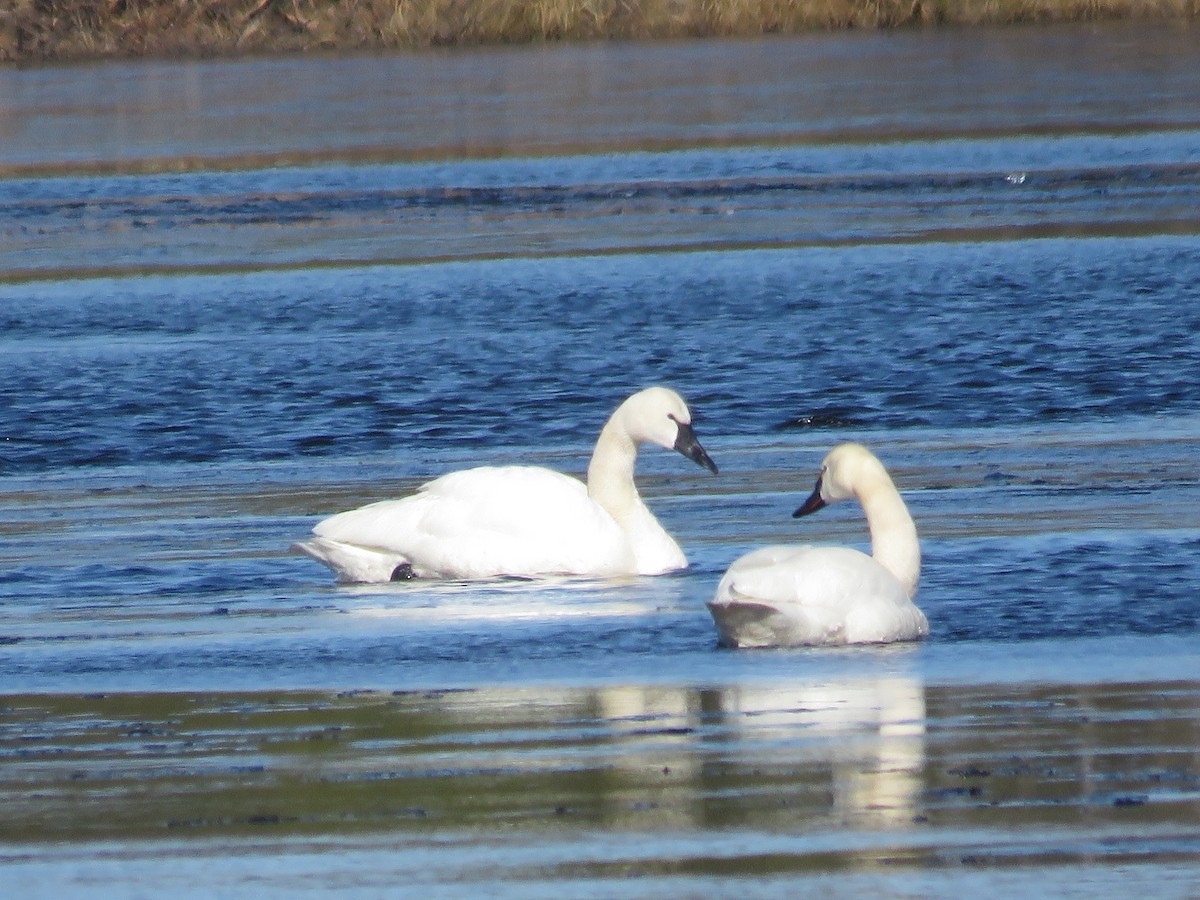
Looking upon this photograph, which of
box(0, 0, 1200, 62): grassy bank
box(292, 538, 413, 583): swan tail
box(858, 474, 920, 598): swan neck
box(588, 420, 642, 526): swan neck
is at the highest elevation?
box(858, 474, 920, 598): swan neck

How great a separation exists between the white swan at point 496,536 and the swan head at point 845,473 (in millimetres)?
617

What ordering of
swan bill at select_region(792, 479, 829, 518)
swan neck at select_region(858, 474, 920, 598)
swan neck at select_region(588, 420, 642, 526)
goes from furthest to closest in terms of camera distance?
1. swan neck at select_region(588, 420, 642, 526)
2. swan bill at select_region(792, 479, 829, 518)
3. swan neck at select_region(858, 474, 920, 598)

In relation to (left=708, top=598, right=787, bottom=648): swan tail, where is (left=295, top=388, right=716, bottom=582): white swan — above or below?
below

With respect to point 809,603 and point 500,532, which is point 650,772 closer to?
point 809,603

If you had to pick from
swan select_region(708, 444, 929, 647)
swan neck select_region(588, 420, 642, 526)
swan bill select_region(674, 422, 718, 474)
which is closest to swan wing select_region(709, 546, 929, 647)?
swan select_region(708, 444, 929, 647)

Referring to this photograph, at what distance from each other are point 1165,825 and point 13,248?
17436 mm

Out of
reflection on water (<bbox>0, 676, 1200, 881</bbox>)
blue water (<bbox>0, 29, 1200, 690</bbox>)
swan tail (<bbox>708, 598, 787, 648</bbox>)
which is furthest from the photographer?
blue water (<bbox>0, 29, 1200, 690</bbox>)

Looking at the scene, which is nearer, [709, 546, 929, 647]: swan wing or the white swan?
[709, 546, 929, 647]: swan wing

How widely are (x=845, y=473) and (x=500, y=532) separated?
1334 millimetres

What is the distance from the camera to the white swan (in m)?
9.72

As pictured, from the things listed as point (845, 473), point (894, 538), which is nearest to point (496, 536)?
point (845, 473)

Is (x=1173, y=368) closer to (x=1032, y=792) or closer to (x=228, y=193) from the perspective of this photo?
(x=1032, y=792)

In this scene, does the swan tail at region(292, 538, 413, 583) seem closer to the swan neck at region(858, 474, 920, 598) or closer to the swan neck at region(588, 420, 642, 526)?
the swan neck at region(588, 420, 642, 526)

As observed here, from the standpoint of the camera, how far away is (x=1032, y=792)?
238 inches
